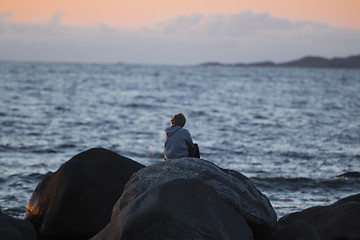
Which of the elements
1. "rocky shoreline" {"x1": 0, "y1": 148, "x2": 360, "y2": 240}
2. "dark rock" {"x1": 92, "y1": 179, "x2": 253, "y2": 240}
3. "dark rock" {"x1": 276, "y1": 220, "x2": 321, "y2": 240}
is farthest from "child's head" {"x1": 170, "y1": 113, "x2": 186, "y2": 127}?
"dark rock" {"x1": 92, "y1": 179, "x2": 253, "y2": 240}

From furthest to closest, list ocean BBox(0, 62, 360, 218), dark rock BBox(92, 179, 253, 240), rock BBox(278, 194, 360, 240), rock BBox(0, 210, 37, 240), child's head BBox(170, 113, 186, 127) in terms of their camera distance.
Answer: ocean BBox(0, 62, 360, 218) < child's head BBox(170, 113, 186, 127) < rock BBox(278, 194, 360, 240) < rock BBox(0, 210, 37, 240) < dark rock BBox(92, 179, 253, 240)

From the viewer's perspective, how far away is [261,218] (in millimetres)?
5734

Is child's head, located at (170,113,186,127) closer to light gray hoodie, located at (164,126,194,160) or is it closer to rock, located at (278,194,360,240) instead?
light gray hoodie, located at (164,126,194,160)

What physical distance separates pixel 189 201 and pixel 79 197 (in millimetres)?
2545

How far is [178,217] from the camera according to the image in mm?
4672

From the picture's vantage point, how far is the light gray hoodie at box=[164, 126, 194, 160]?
7898 mm

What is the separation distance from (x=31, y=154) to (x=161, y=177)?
1126 cm

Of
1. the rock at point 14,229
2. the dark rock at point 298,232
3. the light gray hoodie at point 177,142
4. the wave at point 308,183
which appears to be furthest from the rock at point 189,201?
the wave at point 308,183

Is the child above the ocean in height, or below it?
above

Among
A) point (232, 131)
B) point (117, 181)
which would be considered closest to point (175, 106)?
point (232, 131)

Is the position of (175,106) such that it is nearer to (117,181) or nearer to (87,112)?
(87,112)

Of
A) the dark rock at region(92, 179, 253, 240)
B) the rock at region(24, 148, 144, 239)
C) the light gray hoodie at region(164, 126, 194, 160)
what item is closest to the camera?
the dark rock at region(92, 179, 253, 240)

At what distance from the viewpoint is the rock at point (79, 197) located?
6.81m

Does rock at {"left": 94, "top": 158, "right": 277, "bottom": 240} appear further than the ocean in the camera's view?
No
